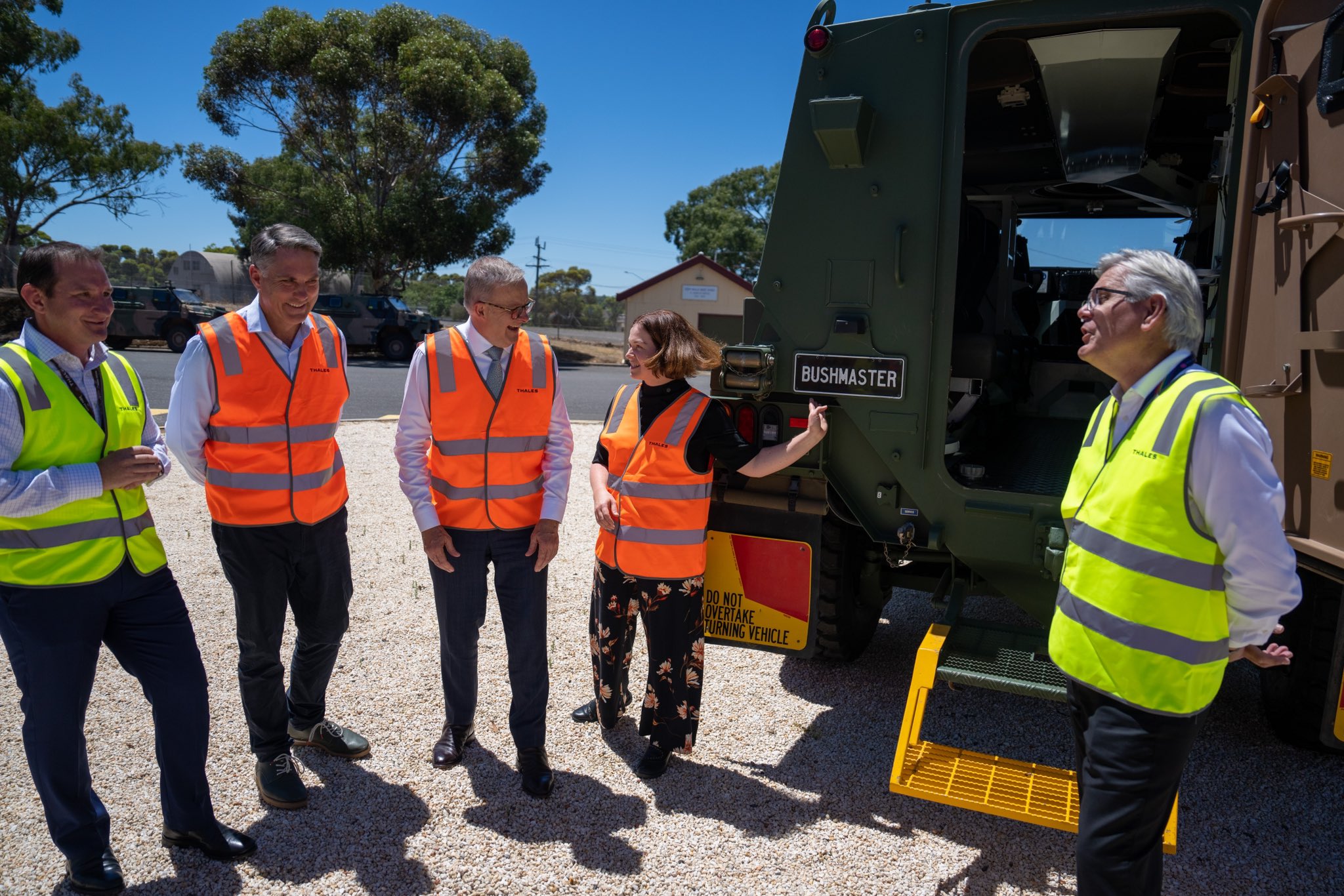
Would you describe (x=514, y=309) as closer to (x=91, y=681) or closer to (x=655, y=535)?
A: (x=655, y=535)

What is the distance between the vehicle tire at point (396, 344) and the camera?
80.2 feet

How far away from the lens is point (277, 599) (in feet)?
9.91

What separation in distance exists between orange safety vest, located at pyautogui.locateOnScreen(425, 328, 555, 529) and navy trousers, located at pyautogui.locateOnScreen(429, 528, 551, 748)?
0.25 ft

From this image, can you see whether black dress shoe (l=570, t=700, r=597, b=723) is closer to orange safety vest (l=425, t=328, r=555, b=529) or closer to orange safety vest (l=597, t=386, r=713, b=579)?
orange safety vest (l=597, t=386, r=713, b=579)

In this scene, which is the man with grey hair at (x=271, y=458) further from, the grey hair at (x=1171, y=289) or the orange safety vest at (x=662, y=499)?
the grey hair at (x=1171, y=289)

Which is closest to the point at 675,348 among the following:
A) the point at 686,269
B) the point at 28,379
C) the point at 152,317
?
the point at 28,379

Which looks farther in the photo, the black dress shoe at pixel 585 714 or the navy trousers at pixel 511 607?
the black dress shoe at pixel 585 714

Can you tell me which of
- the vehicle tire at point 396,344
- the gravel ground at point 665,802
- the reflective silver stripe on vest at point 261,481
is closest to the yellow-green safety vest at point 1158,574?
the gravel ground at point 665,802

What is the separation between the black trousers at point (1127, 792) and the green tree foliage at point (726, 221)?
45.5 m

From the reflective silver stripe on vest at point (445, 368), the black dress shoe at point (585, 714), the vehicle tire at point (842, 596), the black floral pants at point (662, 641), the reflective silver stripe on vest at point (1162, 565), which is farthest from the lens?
the vehicle tire at point (842, 596)

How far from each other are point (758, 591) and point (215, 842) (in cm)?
204

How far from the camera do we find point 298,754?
3414 mm

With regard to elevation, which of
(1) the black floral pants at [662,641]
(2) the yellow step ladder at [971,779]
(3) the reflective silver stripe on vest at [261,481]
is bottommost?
(2) the yellow step ladder at [971,779]

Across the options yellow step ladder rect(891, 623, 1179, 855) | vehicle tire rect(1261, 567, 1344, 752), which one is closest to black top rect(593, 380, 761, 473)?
yellow step ladder rect(891, 623, 1179, 855)
